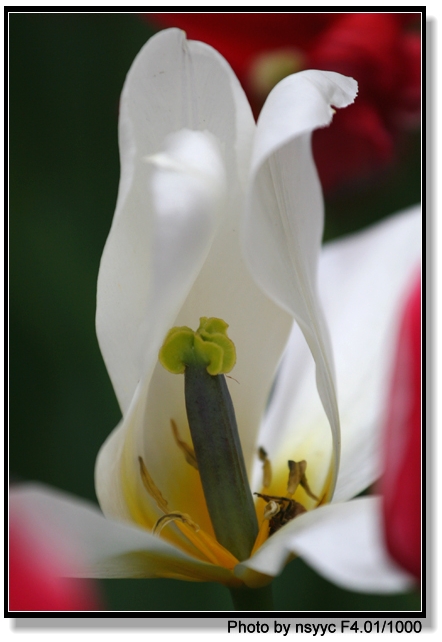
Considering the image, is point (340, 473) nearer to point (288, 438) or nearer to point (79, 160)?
point (288, 438)

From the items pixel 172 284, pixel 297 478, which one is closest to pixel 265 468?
pixel 297 478

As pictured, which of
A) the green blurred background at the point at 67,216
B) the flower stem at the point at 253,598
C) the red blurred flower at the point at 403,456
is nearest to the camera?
the red blurred flower at the point at 403,456

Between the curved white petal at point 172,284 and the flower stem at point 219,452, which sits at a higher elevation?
the curved white petal at point 172,284

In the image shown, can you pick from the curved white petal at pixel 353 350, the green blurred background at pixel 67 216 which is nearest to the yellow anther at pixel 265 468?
the curved white petal at pixel 353 350

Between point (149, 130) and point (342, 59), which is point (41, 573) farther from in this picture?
point (342, 59)

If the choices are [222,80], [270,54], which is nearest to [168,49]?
[222,80]

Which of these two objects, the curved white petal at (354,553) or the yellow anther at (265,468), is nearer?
the curved white petal at (354,553)

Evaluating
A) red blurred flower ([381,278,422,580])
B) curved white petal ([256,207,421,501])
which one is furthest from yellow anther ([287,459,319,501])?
red blurred flower ([381,278,422,580])

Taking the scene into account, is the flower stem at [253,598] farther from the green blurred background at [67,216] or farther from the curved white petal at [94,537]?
the green blurred background at [67,216]
